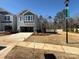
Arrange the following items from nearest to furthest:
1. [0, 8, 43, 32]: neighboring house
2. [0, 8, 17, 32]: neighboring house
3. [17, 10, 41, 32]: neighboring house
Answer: [17, 10, 41, 32]: neighboring house, [0, 8, 43, 32]: neighboring house, [0, 8, 17, 32]: neighboring house

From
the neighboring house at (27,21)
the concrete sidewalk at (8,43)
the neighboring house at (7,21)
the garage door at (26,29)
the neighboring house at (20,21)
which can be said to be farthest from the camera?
the garage door at (26,29)

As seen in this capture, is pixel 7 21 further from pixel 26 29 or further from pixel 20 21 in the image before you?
pixel 26 29

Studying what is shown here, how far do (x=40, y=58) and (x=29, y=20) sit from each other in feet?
103

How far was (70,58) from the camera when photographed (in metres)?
8.46

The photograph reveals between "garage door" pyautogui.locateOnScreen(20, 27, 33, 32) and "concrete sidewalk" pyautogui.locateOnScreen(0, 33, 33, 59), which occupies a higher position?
"garage door" pyautogui.locateOnScreen(20, 27, 33, 32)

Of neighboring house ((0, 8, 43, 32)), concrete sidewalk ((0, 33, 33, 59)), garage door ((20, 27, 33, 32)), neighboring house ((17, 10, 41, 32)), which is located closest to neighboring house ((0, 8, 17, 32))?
neighboring house ((0, 8, 43, 32))

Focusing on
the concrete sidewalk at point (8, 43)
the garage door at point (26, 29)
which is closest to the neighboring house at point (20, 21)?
the garage door at point (26, 29)

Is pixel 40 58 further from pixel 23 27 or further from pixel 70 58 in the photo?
pixel 23 27

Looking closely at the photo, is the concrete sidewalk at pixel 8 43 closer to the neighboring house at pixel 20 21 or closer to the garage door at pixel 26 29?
the neighboring house at pixel 20 21

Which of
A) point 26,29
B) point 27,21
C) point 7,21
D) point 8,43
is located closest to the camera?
point 8,43

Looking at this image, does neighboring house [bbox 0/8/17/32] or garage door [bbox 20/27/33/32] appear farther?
garage door [bbox 20/27/33/32]

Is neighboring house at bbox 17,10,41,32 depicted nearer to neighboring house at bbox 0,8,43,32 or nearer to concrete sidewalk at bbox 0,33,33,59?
neighboring house at bbox 0,8,43,32

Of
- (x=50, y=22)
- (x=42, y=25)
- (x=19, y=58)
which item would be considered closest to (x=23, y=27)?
(x=42, y=25)

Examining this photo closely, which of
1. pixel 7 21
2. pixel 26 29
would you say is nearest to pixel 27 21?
pixel 26 29
